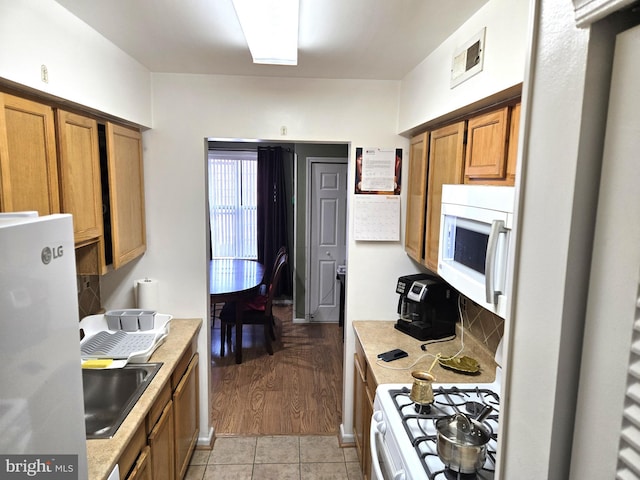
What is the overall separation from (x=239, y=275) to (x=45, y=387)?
12.0 ft

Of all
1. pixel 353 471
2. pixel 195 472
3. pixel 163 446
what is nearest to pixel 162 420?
pixel 163 446

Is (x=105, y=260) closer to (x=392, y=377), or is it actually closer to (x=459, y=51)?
(x=392, y=377)

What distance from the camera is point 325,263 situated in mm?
5258

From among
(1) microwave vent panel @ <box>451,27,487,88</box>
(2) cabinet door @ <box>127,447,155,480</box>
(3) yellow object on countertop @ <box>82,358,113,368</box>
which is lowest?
(2) cabinet door @ <box>127,447,155,480</box>

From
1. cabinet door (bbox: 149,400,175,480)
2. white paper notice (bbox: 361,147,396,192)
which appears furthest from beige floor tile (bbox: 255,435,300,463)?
white paper notice (bbox: 361,147,396,192)

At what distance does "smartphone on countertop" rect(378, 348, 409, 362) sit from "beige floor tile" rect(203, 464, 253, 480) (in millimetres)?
1191

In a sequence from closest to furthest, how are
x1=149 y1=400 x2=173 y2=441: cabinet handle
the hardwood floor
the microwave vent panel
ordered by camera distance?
the microwave vent panel → x1=149 y1=400 x2=173 y2=441: cabinet handle → the hardwood floor

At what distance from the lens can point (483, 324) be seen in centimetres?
230

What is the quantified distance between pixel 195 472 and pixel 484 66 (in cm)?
273

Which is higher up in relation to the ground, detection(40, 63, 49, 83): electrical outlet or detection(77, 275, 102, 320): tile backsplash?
detection(40, 63, 49, 83): electrical outlet

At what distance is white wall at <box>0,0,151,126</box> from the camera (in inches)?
52.7

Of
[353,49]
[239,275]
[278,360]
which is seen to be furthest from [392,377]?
[239,275]

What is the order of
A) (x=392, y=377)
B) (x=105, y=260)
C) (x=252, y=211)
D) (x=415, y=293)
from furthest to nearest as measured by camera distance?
(x=252, y=211), (x=415, y=293), (x=105, y=260), (x=392, y=377)

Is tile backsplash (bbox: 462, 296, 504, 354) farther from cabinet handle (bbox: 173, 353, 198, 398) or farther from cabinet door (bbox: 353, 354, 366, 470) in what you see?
cabinet handle (bbox: 173, 353, 198, 398)
